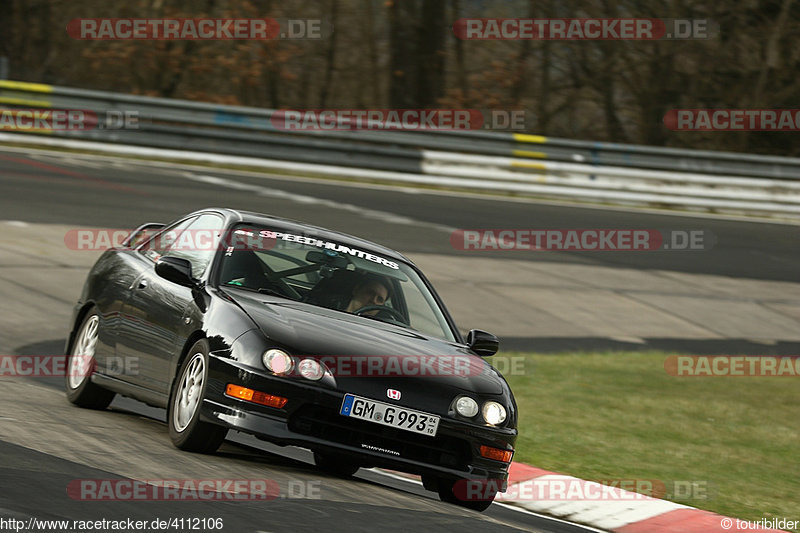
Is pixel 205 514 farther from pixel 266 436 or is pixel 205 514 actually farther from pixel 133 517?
pixel 266 436

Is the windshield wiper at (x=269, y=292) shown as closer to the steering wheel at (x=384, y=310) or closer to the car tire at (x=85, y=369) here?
the steering wheel at (x=384, y=310)

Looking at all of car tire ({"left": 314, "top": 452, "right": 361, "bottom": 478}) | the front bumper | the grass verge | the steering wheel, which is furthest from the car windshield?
the grass verge

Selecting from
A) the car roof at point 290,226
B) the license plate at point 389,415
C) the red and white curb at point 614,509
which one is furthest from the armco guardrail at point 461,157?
the license plate at point 389,415

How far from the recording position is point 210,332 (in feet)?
21.8

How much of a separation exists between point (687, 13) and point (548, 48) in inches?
127

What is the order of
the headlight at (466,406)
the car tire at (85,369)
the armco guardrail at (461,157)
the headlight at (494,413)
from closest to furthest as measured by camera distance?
1. the headlight at (466,406)
2. the headlight at (494,413)
3. the car tire at (85,369)
4. the armco guardrail at (461,157)

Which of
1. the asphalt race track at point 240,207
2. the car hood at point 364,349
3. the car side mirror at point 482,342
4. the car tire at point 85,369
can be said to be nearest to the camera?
the asphalt race track at point 240,207

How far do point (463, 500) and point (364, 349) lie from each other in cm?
101

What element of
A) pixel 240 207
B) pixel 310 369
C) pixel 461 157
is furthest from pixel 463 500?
pixel 461 157

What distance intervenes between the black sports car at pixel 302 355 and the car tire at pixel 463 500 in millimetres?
11

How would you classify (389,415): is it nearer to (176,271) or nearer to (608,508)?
(176,271)

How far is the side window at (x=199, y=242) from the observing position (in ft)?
24.7

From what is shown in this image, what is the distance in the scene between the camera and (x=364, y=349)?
257 inches

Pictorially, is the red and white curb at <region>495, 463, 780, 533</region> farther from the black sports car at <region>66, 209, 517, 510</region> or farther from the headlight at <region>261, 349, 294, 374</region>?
the headlight at <region>261, 349, 294, 374</region>
